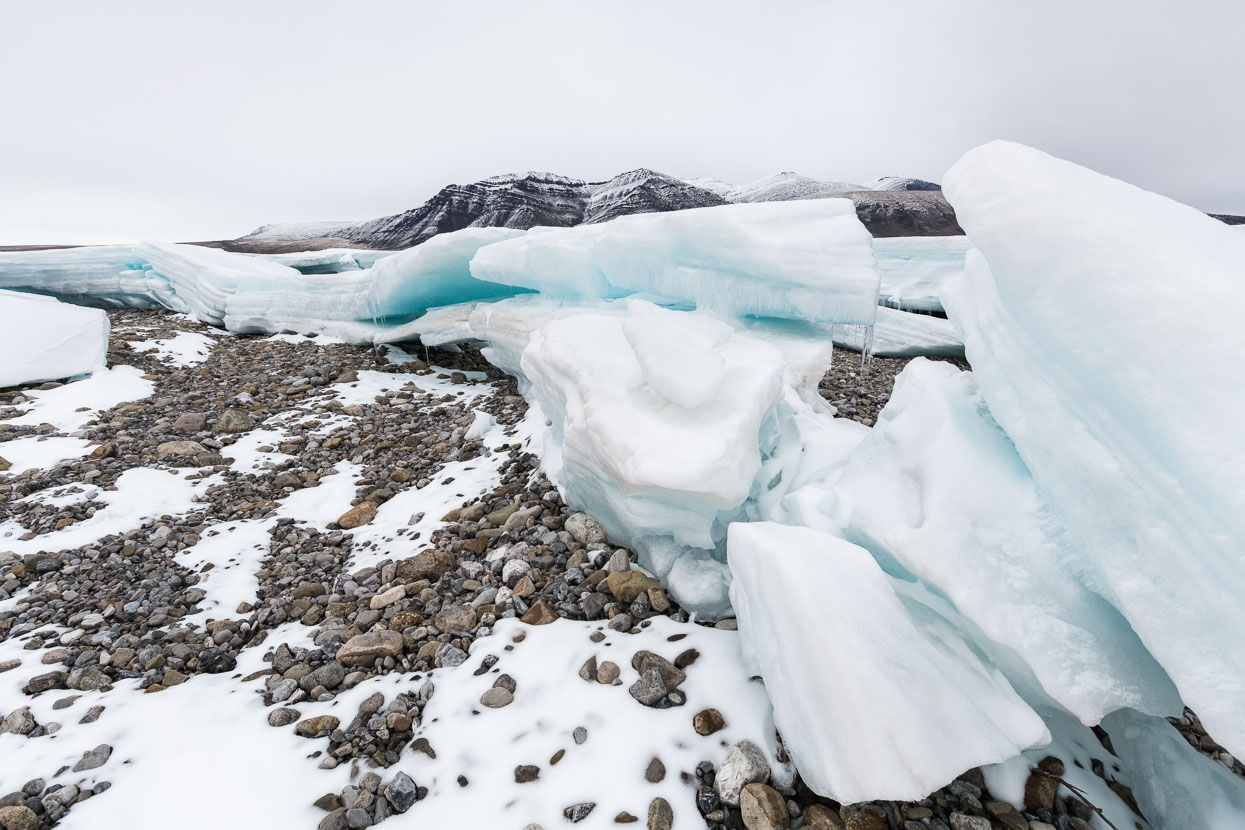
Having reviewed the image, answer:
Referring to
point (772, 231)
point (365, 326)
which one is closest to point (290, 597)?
point (772, 231)

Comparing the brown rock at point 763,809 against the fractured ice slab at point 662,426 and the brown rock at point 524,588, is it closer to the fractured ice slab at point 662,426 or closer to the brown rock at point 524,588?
the fractured ice slab at point 662,426

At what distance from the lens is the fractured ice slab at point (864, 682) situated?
1.45m

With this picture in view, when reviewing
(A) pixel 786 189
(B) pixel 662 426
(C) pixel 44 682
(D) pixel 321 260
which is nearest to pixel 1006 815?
(B) pixel 662 426

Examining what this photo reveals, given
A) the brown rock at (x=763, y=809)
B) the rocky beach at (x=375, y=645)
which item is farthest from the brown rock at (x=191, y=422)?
the brown rock at (x=763, y=809)

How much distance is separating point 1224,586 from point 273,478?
19.0 ft

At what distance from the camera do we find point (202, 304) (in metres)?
10.6

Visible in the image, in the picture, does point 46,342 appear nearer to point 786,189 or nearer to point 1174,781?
point 1174,781

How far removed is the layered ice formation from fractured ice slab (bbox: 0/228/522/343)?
8.65 ft

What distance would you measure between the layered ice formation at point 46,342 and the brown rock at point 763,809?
29.6ft

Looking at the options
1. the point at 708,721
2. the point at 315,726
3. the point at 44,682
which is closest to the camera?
the point at 708,721

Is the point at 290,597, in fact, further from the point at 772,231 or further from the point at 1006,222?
the point at 772,231

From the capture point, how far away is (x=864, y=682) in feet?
4.92

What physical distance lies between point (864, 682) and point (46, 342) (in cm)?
982

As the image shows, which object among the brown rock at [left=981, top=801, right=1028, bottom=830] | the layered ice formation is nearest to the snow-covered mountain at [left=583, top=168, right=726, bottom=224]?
the layered ice formation
